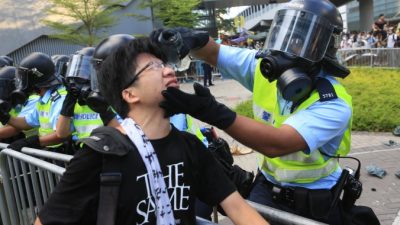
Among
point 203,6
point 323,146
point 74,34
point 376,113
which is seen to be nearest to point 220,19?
point 203,6

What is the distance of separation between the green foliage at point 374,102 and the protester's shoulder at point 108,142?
687 centimetres

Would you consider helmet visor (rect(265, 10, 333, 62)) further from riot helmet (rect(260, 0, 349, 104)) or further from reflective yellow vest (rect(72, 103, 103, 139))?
reflective yellow vest (rect(72, 103, 103, 139))

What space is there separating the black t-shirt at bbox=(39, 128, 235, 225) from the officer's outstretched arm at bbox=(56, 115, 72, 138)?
2.17 metres

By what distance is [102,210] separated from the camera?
146 cm

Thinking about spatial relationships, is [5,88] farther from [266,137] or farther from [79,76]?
[266,137]

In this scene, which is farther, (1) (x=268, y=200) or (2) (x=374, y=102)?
(2) (x=374, y=102)

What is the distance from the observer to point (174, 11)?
939 inches

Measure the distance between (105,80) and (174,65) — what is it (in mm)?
312

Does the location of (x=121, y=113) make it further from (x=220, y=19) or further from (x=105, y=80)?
(x=220, y=19)

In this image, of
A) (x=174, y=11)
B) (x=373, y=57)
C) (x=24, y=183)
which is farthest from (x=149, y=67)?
(x=174, y=11)

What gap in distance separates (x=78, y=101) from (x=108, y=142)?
2075 mm

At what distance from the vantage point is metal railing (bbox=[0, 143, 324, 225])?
273 centimetres

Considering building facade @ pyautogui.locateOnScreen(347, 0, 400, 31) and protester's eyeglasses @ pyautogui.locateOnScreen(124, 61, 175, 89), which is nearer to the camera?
protester's eyeglasses @ pyautogui.locateOnScreen(124, 61, 175, 89)

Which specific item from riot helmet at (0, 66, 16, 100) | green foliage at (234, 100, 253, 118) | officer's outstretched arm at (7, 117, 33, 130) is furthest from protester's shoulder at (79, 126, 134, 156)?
green foliage at (234, 100, 253, 118)
